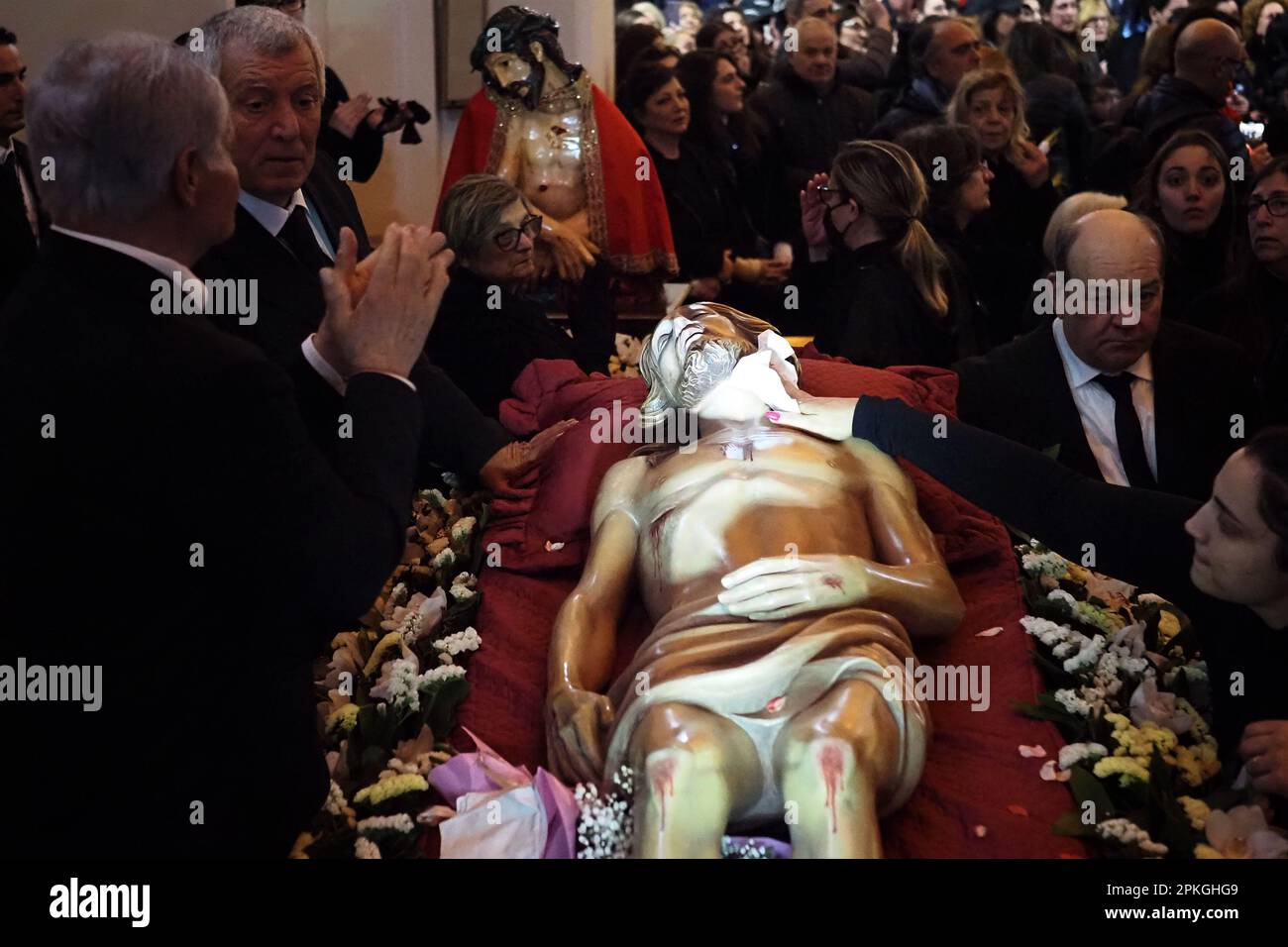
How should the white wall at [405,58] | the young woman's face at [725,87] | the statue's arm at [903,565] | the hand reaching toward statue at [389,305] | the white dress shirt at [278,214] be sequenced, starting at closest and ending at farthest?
the hand reaching toward statue at [389,305] → the statue's arm at [903,565] → the white dress shirt at [278,214] → the young woman's face at [725,87] → the white wall at [405,58]

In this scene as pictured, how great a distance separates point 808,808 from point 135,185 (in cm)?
146

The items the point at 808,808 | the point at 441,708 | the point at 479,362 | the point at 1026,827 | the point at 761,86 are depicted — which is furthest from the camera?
the point at 761,86

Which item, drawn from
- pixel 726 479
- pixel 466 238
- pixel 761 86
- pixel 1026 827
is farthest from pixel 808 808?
pixel 761 86

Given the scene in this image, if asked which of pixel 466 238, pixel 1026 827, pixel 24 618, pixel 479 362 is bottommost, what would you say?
pixel 1026 827

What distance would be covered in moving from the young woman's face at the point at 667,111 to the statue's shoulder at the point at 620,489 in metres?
3.30

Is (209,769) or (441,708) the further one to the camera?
(441,708)

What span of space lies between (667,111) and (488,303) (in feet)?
7.45

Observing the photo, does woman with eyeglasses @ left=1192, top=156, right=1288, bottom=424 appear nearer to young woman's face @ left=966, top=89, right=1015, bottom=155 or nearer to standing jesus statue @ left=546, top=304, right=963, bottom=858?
young woman's face @ left=966, top=89, right=1015, bottom=155

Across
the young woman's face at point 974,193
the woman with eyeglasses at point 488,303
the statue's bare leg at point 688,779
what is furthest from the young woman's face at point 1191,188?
the statue's bare leg at point 688,779

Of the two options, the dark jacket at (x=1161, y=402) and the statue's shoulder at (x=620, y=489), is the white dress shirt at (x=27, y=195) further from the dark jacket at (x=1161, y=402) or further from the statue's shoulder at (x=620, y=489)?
the dark jacket at (x=1161, y=402)

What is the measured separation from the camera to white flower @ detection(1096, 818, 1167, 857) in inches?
105

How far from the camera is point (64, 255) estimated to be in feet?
7.15

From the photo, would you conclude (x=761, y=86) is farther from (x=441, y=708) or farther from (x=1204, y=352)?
(x=441, y=708)

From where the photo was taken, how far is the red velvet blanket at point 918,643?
2828 mm
